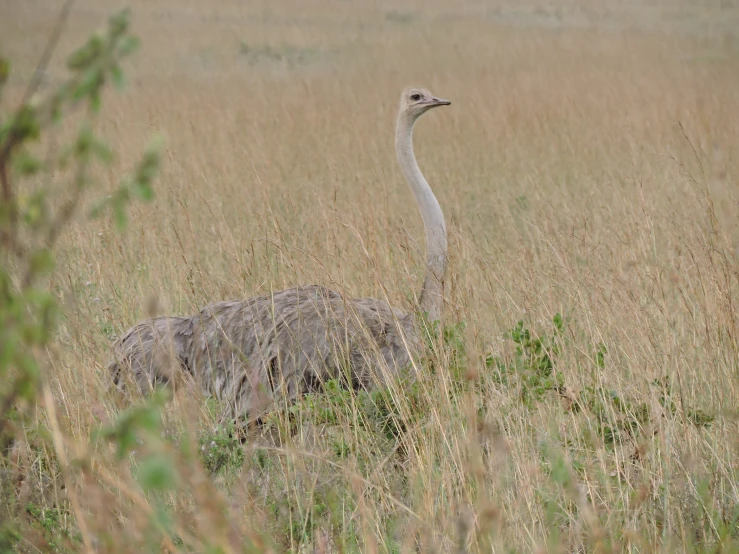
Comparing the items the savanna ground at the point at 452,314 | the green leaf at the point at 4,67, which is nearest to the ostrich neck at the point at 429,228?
the savanna ground at the point at 452,314

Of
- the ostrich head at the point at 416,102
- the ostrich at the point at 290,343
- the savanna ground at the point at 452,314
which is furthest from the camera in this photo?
the ostrich head at the point at 416,102

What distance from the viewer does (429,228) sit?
469 centimetres

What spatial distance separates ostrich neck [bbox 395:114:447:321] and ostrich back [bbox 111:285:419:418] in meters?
0.14

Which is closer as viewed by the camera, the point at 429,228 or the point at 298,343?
the point at 298,343

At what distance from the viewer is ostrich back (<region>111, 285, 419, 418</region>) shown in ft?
12.8

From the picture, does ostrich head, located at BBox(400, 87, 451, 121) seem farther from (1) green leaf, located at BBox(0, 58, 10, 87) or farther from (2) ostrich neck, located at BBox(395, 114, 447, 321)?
(1) green leaf, located at BBox(0, 58, 10, 87)

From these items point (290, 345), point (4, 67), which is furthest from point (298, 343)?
point (4, 67)

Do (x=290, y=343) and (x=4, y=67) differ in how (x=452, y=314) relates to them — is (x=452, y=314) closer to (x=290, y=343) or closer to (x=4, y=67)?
(x=290, y=343)

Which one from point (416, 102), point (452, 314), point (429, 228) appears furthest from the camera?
point (416, 102)

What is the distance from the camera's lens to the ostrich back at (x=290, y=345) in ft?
12.8

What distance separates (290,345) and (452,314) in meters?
0.66

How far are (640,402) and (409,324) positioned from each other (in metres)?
1.04

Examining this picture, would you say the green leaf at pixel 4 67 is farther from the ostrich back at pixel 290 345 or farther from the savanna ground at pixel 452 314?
the ostrich back at pixel 290 345

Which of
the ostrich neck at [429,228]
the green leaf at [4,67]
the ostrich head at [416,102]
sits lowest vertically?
the ostrich neck at [429,228]
